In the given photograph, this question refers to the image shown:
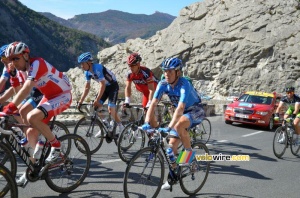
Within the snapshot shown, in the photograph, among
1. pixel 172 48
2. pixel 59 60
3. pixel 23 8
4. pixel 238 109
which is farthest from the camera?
pixel 23 8

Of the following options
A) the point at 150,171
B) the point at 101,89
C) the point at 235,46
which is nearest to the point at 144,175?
the point at 150,171

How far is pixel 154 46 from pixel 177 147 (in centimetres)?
3062

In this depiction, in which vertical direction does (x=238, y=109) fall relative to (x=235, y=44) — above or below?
below

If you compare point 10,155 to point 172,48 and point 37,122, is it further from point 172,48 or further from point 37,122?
point 172,48

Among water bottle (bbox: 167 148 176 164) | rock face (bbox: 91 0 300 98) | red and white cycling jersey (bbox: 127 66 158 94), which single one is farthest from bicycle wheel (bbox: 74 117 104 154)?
rock face (bbox: 91 0 300 98)

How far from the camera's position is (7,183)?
3.77 metres

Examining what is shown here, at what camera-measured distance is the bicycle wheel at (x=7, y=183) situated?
12.1ft

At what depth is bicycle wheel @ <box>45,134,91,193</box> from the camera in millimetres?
4969

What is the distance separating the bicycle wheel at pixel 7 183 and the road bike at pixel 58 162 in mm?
699

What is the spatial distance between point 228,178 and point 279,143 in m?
2.94

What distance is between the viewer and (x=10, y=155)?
456 cm

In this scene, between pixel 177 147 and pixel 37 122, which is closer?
pixel 37 122

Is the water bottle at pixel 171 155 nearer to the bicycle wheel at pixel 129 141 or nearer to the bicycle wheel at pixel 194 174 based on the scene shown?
the bicycle wheel at pixel 194 174

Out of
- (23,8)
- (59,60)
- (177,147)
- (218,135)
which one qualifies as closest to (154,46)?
(218,135)
